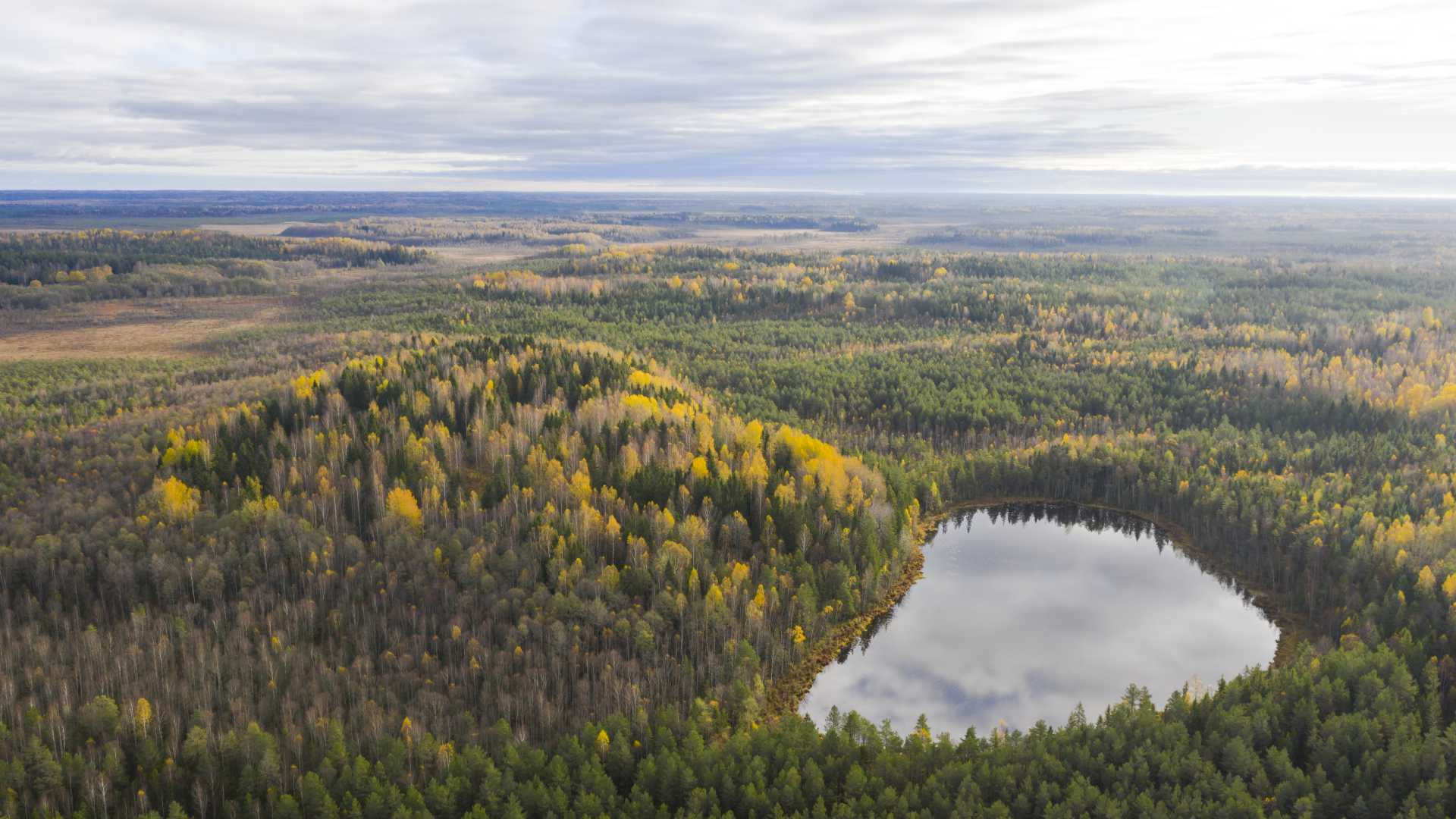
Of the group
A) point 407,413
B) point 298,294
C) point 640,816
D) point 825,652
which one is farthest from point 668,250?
point 640,816

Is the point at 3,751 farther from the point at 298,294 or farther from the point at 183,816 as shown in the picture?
the point at 298,294

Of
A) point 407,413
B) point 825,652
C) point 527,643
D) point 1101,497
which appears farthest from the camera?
point 1101,497

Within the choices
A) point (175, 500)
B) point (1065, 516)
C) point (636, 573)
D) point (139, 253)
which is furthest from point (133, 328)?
point (1065, 516)

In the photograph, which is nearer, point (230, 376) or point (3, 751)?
point (3, 751)

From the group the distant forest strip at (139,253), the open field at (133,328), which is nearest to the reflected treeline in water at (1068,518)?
the open field at (133,328)

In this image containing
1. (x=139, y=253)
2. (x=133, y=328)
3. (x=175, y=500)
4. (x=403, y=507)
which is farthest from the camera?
(x=139, y=253)

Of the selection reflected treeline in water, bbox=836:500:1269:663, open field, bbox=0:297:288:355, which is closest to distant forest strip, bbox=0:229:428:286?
open field, bbox=0:297:288:355

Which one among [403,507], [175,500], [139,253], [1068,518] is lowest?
[1068,518]

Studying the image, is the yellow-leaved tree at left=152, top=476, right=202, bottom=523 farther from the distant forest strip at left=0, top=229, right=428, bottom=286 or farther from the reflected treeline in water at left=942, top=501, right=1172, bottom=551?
the distant forest strip at left=0, top=229, right=428, bottom=286

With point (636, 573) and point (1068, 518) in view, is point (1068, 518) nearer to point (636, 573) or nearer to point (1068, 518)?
point (1068, 518)
